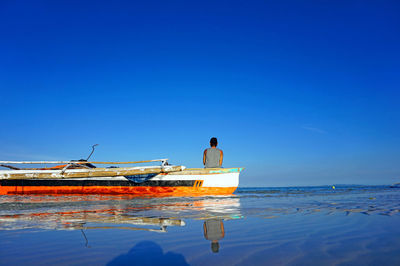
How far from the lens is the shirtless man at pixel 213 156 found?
12.3m

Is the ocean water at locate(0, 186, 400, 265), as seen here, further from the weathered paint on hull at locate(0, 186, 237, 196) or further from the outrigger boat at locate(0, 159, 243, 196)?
the weathered paint on hull at locate(0, 186, 237, 196)

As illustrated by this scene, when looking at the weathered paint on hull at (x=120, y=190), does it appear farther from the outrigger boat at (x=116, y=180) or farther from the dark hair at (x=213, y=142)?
the dark hair at (x=213, y=142)

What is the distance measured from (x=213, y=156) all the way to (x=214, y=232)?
9457mm

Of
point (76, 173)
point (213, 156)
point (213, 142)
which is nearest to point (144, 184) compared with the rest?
point (76, 173)

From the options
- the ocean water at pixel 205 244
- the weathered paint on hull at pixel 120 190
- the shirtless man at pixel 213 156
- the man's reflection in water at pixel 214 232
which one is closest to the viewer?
the ocean water at pixel 205 244

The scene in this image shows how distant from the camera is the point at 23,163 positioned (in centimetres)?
1219

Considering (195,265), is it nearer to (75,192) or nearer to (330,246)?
(330,246)

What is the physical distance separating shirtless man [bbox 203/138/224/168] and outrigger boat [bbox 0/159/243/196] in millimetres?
282

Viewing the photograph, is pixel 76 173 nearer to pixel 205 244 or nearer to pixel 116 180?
pixel 116 180

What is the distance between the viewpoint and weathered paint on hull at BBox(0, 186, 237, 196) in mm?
11812

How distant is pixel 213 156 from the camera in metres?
12.4

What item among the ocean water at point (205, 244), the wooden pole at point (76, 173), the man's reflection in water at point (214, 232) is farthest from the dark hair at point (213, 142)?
the ocean water at point (205, 244)

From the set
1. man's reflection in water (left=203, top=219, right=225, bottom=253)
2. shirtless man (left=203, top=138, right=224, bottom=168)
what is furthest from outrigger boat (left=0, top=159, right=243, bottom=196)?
man's reflection in water (left=203, top=219, right=225, bottom=253)

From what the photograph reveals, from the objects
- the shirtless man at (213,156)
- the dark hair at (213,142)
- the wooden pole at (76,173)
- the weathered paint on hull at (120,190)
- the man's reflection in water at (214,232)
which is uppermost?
the dark hair at (213,142)
